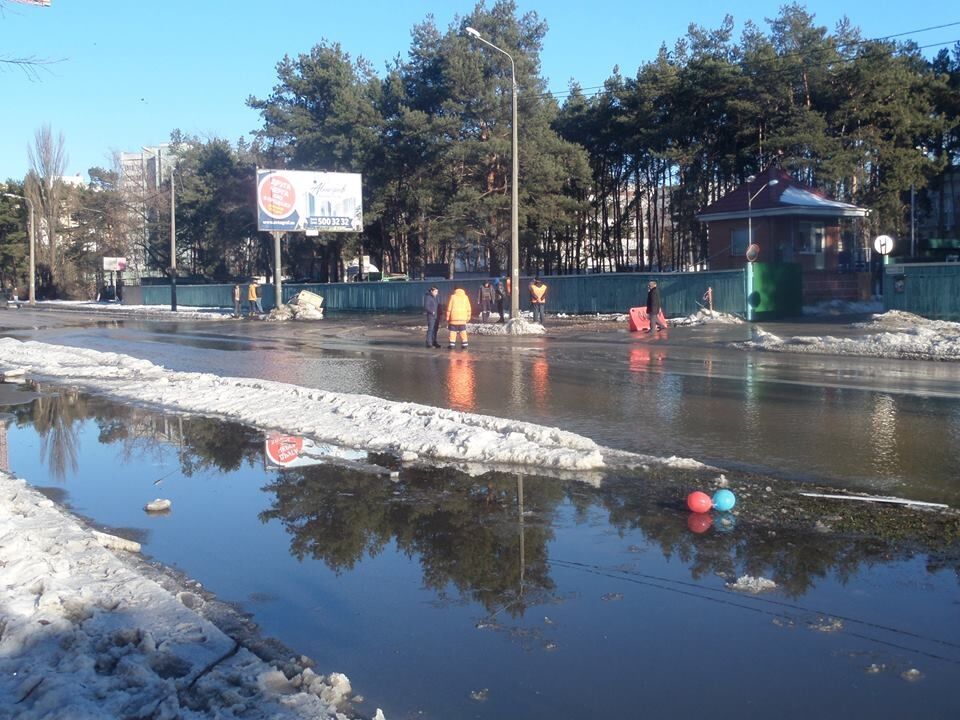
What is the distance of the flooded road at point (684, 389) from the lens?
378 inches

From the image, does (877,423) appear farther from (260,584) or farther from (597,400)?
(260,584)

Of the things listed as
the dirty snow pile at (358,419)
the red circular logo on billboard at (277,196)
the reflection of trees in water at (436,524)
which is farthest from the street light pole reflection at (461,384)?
the red circular logo on billboard at (277,196)

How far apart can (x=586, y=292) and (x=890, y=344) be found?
17252 millimetres

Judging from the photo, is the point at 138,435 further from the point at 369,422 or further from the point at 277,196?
Result: the point at 277,196

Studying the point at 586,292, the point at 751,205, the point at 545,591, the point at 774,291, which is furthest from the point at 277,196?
the point at 545,591

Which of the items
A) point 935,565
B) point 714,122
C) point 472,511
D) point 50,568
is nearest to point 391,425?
point 472,511

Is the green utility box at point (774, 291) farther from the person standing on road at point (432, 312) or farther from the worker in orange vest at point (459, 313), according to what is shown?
the worker in orange vest at point (459, 313)

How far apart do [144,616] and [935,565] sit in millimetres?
4781

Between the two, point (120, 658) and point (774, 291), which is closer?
point (120, 658)

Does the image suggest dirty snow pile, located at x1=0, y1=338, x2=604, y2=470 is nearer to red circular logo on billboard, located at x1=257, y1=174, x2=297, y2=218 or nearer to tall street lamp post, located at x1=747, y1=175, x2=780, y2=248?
tall street lamp post, located at x1=747, y1=175, x2=780, y2=248

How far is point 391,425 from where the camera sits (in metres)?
11.1

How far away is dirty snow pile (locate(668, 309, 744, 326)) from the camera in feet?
99.8

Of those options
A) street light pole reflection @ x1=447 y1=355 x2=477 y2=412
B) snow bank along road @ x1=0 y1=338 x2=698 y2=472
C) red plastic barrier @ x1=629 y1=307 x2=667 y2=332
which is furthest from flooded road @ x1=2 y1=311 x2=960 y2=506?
snow bank along road @ x1=0 y1=338 x2=698 y2=472

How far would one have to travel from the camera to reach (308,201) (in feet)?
152
